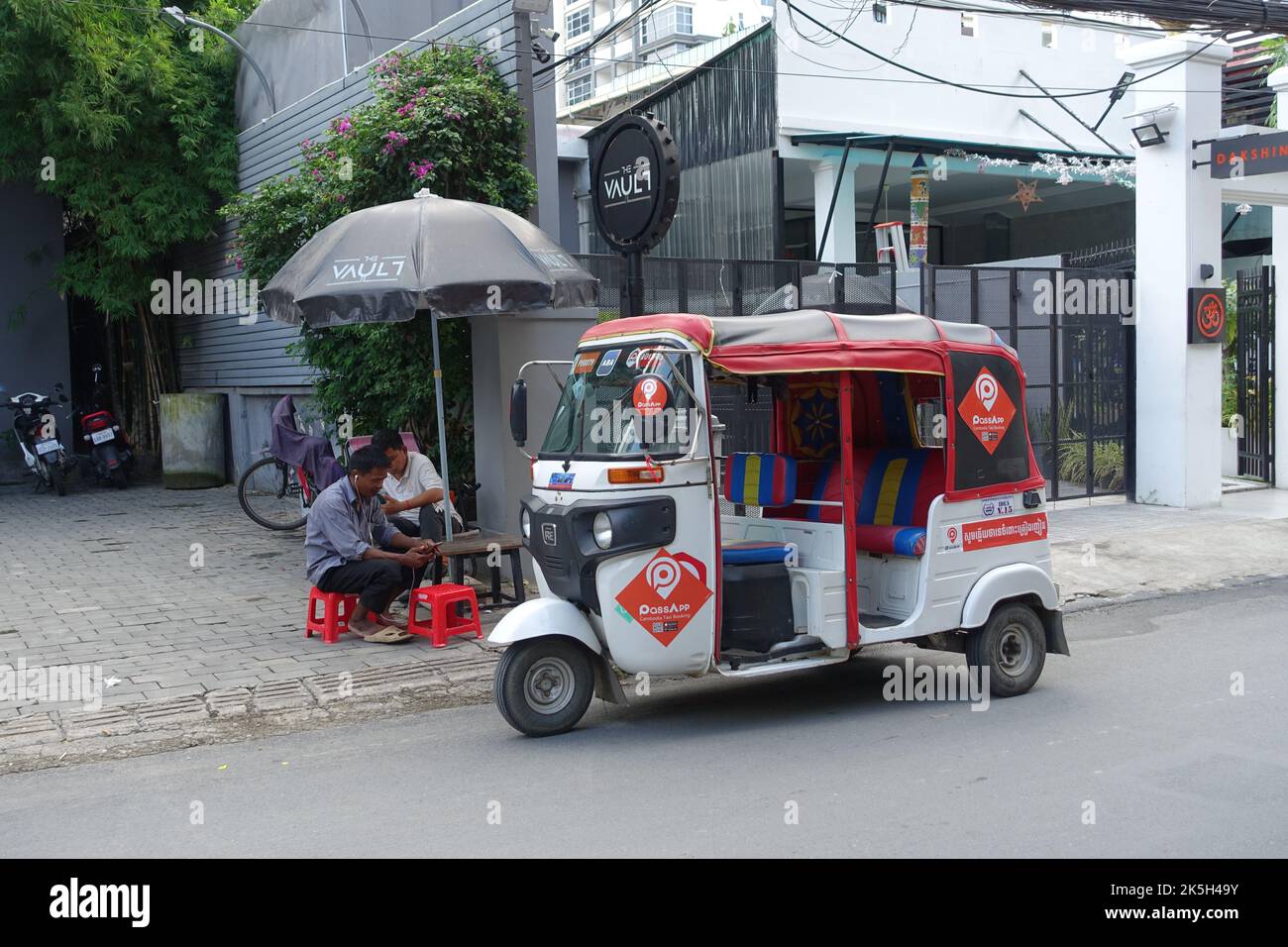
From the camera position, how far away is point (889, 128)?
57.1 ft

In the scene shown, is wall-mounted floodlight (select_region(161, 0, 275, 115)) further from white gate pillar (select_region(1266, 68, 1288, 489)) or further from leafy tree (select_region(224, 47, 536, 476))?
white gate pillar (select_region(1266, 68, 1288, 489))

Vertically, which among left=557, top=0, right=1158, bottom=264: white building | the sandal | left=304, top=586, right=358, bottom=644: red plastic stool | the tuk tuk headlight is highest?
left=557, top=0, right=1158, bottom=264: white building

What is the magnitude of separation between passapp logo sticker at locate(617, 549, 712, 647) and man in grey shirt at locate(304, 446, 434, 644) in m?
2.57

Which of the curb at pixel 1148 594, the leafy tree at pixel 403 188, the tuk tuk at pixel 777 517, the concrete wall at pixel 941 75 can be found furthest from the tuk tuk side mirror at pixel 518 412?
the concrete wall at pixel 941 75

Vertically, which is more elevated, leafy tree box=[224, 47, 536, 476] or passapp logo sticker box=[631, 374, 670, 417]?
leafy tree box=[224, 47, 536, 476]

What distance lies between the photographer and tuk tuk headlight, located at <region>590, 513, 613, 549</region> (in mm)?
6109

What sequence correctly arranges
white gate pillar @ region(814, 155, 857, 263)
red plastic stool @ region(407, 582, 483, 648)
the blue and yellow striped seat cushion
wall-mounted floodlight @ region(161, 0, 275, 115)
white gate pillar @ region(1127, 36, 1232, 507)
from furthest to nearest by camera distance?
white gate pillar @ region(814, 155, 857, 263)
wall-mounted floodlight @ region(161, 0, 275, 115)
white gate pillar @ region(1127, 36, 1232, 507)
red plastic stool @ region(407, 582, 483, 648)
the blue and yellow striped seat cushion

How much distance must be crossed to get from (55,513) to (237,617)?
6.88 meters

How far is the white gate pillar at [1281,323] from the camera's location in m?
15.3

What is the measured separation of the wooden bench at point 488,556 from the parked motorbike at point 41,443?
29.2 feet

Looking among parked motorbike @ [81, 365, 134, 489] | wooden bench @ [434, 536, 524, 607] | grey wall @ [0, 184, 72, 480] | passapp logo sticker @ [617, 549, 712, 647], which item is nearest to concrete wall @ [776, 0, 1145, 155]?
wooden bench @ [434, 536, 524, 607]

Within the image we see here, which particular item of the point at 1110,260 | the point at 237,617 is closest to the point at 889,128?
the point at 1110,260

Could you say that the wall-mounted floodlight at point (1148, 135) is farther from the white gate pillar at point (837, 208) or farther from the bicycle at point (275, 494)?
the bicycle at point (275, 494)

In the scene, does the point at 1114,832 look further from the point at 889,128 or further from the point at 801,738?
the point at 889,128
